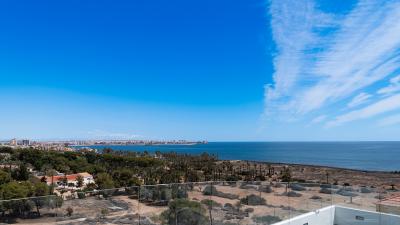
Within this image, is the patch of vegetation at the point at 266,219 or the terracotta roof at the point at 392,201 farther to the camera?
the terracotta roof at the point at 392,201

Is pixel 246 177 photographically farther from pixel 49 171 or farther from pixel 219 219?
pixel 219 219

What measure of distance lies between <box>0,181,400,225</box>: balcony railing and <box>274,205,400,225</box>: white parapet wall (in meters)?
0.11

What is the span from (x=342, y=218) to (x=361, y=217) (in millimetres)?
488

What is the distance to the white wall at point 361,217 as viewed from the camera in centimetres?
782

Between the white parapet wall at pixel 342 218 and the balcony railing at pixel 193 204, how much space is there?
111 mm

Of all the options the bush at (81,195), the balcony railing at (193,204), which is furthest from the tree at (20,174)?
the bush at (81,195)

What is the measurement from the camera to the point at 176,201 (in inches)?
238

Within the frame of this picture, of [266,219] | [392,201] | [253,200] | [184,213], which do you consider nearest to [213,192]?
[184,213]

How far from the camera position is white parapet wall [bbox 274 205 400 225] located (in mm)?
7766

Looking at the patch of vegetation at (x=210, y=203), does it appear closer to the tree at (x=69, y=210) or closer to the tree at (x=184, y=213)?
the tree at (x=184, y=213)

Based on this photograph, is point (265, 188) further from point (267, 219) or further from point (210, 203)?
point (210, 203)

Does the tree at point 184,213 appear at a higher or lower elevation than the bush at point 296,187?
lower

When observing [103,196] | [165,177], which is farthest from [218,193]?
[165,177]

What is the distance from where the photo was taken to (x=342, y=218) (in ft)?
28.5
